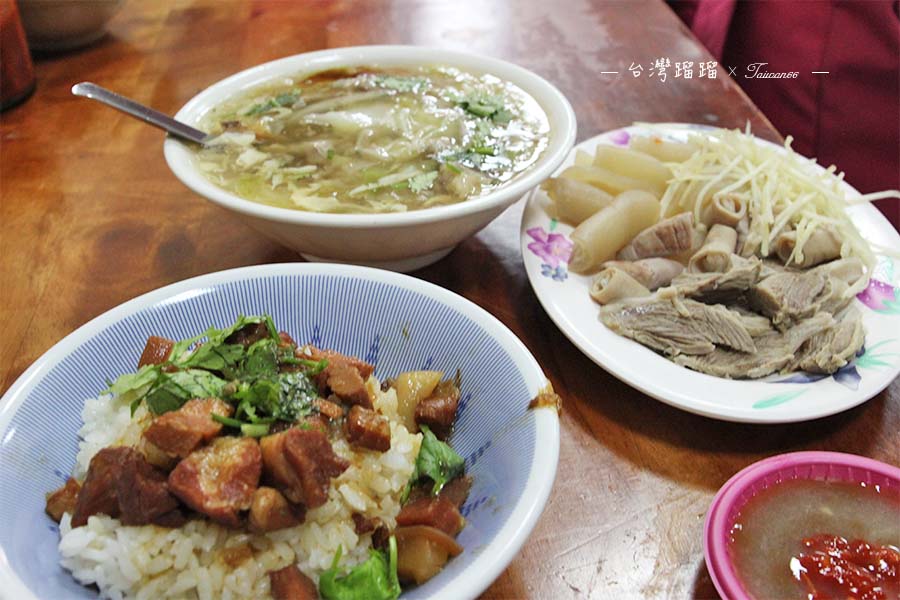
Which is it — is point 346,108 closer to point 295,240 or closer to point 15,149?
point 295,240

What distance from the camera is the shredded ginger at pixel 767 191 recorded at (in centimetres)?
188

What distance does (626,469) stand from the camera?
1.45 m

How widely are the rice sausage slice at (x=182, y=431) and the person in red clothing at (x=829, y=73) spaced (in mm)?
2683

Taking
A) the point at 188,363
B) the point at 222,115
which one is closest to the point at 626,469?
the point at 188,363

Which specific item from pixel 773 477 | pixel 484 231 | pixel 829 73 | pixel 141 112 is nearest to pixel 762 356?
pixel 773 477

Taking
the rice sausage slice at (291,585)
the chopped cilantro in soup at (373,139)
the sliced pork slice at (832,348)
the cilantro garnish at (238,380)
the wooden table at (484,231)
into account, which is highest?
the cilantro garnish at (238,380)

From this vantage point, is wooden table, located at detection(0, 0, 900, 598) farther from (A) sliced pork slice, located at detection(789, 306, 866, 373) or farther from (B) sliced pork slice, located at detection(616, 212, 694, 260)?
(B) sliced pork slice, located at detection(616, 212, 694, 260)

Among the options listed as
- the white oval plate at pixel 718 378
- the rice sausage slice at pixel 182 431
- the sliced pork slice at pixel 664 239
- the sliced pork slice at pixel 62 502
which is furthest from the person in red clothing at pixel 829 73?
the sliced pork slice at pixel 62 502

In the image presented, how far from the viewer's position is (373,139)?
2.07 meters

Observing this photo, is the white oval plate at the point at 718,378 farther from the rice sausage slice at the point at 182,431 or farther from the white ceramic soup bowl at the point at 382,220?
the rice sausage slice at the point at 182,431

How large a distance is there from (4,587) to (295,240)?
96 cm

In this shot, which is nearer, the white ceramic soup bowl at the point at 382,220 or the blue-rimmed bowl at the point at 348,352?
the blue-rimmed bowl at the point at 348,352

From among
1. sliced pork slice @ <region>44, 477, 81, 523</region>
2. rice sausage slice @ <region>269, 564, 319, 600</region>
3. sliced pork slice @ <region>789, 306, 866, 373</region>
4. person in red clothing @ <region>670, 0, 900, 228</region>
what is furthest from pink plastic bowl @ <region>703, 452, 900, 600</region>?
person in red clothing @ <region>670, 0, 900, 228</region>

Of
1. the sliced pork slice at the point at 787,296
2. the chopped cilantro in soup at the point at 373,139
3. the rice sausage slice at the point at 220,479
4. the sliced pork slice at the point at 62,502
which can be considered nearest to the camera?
the rice sausage slice at the point at 220,479
